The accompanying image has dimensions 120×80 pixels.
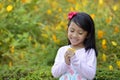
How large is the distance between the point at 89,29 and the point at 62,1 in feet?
13.1

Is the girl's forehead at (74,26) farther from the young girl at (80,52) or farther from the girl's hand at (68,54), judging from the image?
the girl's hand at (68,54)

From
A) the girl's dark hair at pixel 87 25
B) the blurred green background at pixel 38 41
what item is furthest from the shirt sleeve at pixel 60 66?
the blurred green background at pixel 38 41

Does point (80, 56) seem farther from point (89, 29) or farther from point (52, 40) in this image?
point (52, 40)

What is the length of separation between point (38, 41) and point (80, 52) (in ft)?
8.65

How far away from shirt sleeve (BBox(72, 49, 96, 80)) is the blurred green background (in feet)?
2.66

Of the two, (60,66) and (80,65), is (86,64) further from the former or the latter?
(60,66)

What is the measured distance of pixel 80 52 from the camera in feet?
13.4

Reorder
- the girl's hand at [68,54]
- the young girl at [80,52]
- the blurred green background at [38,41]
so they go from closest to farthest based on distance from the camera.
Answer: the girl's hand at [68,54] → the young girl at [80,52] → the blurred green background at [38,41]

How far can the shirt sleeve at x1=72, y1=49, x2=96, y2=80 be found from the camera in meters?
3.86

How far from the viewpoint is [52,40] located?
19.4ft

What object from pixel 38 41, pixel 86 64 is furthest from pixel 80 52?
pixel 38 41

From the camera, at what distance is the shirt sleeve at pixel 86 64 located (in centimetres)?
386

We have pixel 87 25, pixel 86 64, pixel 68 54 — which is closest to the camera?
pixel 68 54

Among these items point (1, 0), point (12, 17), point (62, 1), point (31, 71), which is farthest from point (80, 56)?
point (62, 1)
